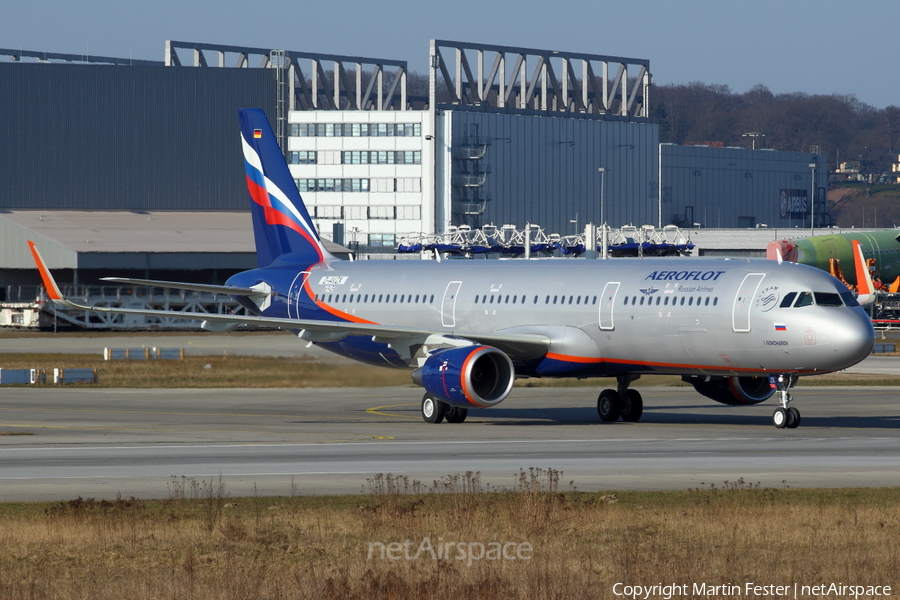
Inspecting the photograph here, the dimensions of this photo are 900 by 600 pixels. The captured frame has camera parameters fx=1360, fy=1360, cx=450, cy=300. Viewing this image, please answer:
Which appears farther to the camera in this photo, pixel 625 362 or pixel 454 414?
pixel 454 414

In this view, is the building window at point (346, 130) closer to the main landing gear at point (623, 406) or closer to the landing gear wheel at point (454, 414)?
the main landing gear at point (623, 406)

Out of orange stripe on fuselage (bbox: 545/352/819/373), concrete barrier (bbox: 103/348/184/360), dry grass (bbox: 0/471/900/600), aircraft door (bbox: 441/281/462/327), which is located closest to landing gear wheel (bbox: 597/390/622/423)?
orange stripe on fuselage (bbox: 545/352/819/373)

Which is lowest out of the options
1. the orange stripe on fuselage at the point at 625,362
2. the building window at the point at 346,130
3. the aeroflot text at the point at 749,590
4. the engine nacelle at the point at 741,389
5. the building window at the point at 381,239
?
the engine nacelle at the point at 741,389

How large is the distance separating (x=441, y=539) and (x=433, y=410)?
69.1 ft

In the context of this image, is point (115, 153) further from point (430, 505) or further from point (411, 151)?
point (430, 505)

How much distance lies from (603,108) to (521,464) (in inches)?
5715

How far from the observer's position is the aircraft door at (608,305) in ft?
120

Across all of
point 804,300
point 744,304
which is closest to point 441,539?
point 744,304

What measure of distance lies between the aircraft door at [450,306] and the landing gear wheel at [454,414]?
11.8 feet

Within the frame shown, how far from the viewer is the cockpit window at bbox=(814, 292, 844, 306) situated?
34025mm

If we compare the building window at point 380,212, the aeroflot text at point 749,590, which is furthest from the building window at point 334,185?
the aeroflot text at point 749,590

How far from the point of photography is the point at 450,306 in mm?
41000

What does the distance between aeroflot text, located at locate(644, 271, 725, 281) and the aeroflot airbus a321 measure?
4cm

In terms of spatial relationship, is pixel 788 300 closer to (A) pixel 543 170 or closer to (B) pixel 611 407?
(B) pixel 611 407
